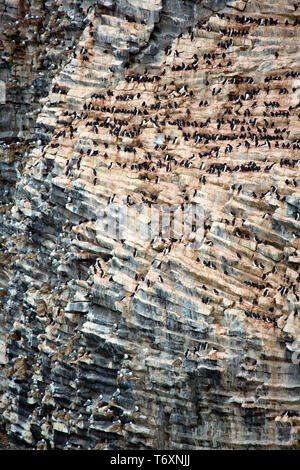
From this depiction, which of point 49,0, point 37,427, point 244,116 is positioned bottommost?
point 37,427

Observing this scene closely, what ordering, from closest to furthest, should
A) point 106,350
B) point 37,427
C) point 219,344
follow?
1. point 219,344
2. point 106,350
3. point 37,427

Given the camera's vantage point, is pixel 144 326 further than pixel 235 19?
No

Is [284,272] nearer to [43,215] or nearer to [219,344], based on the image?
[219,344]

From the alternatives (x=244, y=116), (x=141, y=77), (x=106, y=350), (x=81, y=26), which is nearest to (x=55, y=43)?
(x=81, y=26)

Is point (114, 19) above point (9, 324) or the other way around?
above

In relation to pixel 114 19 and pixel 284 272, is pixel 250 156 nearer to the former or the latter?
pixel 284 272

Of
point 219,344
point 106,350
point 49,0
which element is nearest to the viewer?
point 219,344
